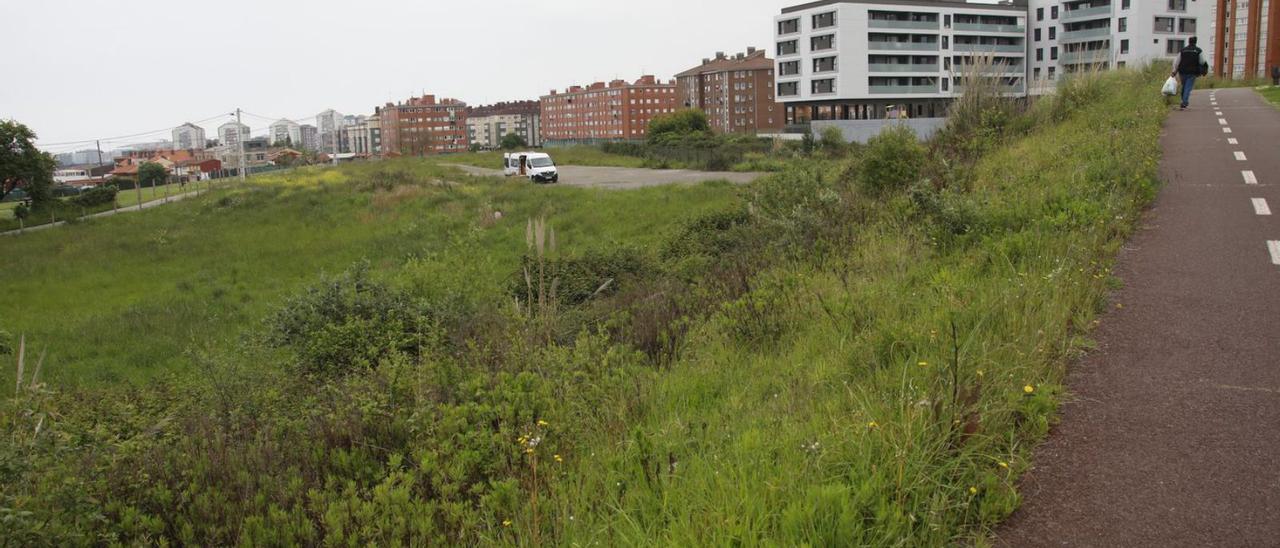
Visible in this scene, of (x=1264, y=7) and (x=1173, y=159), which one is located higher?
(x=1264, y=7)

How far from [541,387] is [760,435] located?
2.02 metres

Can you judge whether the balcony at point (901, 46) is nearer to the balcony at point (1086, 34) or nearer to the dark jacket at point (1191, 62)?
the balcony at point (1086, 34)

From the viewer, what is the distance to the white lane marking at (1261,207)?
387 inches

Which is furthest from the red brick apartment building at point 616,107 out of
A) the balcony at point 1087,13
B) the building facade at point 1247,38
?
the building facade at point 1247,38

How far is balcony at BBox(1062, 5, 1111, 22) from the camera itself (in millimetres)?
78312

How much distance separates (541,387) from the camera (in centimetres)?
604

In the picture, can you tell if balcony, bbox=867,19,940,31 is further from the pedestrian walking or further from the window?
the pedestrian walking

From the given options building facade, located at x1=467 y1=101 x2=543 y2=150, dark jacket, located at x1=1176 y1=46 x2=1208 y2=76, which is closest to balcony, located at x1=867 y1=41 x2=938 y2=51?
dark jacket, located at x1=1176 y1=46 x2=1208 y2=76

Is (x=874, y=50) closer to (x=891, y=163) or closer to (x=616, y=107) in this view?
(x=891, y=163)

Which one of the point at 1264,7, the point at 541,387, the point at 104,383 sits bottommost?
the point at 104,383

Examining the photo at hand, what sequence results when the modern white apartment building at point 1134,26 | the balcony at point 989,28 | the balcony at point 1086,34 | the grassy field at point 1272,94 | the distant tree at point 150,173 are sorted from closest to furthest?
the grassy field at point 1272,94
the modern white apartment building at point 1134,26
the balcony at point 1086,34
the balcony at point 989,28
the distant tree at point 150,173

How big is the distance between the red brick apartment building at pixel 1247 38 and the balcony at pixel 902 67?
68.0ft

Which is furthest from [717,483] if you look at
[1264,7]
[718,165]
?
[1264,7]

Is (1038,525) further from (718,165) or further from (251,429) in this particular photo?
(718,165)
